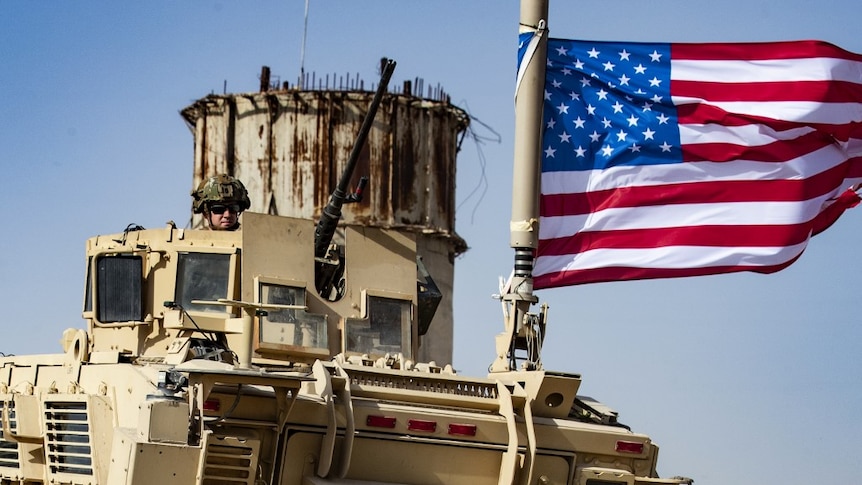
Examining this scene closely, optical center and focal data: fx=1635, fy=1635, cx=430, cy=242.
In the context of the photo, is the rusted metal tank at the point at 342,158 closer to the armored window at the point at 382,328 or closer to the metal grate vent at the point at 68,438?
the armored window at the point at 382,328

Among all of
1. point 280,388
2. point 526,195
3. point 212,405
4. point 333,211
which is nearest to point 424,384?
point 280,388

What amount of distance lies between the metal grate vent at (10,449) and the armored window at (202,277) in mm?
2368

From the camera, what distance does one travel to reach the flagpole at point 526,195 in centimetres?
1402

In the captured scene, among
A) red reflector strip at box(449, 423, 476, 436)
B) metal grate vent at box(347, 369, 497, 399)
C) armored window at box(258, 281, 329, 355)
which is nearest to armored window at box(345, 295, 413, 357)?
armored window at box(258, 281, 329, 355)

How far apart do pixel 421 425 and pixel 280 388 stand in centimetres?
118

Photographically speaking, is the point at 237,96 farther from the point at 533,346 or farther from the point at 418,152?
the point at 533,346

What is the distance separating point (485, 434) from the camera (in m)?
11.8

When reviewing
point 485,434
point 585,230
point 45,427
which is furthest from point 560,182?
point 45,427

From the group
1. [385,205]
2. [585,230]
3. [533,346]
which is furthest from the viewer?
[385,205]

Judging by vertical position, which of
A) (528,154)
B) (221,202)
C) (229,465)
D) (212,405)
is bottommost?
(229,465)

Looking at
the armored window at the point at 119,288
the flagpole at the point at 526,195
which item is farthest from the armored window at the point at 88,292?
the flagpole at the point at 526,195

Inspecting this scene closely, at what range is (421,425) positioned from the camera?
1158 cm

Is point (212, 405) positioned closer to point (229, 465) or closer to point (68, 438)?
point (229, 465)

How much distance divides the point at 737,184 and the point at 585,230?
1.58m
